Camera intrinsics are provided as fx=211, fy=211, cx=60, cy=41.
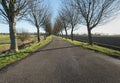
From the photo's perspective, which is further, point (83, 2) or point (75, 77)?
point (83, 2)

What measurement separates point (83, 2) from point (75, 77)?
952 inches

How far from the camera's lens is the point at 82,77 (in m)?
7.73

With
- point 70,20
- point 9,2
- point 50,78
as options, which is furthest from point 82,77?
point 70,20

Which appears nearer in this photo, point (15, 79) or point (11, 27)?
point (15, 79)

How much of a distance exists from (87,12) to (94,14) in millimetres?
1061

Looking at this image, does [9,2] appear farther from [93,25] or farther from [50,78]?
[93,25]

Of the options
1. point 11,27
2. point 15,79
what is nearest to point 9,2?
point 11,27

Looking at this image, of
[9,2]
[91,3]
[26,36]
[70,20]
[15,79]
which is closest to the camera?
[15,79]

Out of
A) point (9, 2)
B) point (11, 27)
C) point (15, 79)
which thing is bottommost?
point (15, 79)

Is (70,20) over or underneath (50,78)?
over

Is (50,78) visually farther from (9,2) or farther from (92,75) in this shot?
(9,2)

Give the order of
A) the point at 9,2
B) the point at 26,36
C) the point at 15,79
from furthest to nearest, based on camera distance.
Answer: the point at 26,36, the point at 9,2, the point at 15,79

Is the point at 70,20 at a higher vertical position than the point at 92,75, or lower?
higher

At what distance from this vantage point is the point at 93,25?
30891 mm
